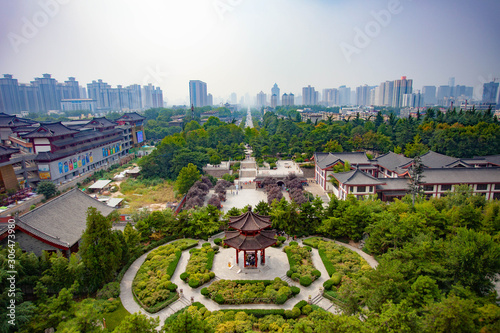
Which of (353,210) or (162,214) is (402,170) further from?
(162,214)

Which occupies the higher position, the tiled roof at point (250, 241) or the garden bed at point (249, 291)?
the tiled roof at point (250, 241)

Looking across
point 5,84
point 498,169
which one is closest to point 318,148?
point 498,169

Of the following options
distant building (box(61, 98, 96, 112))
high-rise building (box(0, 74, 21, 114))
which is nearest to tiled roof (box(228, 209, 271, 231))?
high-rise building (box(0, 74, 21, 114))

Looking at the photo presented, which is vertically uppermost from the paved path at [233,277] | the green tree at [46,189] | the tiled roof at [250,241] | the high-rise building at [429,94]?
the high-rise building at [429,94]

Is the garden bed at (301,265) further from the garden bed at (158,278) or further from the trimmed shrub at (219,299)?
the garden bed at (158,278)

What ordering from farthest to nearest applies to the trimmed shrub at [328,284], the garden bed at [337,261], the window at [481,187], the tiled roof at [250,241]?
1. the window at [481,187]
2. the tiled roof at [250,241]
3. the garden bed at [337,261]
4. the trimmed shrub at [328,284]

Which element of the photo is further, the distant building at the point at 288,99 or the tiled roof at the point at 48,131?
the distant building at the point at 288,99

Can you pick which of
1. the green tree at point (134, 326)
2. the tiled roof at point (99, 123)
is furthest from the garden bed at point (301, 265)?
the tiled roof at point (99, 123)

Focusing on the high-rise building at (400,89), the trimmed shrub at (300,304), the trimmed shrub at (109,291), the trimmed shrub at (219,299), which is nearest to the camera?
the trimmed shrub at (300,304)
